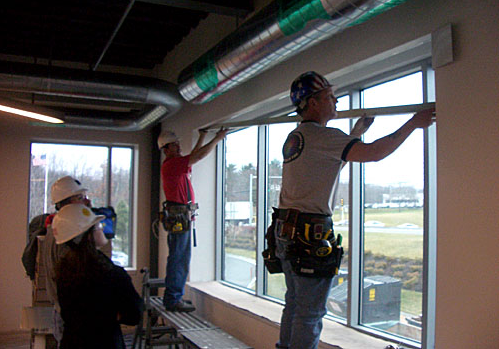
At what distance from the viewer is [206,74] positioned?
375 cm

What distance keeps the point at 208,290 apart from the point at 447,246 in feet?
10.7

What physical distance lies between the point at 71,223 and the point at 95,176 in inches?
200

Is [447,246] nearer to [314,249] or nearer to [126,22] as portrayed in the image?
[314,249]

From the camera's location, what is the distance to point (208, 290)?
196 inches

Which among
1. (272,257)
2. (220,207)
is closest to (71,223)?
(272,257)

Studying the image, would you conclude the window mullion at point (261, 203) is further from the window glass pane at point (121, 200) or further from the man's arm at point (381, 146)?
the window glass pane at point (121, 200)

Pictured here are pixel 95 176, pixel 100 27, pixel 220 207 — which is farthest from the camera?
pixel 95 176

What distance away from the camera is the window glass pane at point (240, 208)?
190 inches

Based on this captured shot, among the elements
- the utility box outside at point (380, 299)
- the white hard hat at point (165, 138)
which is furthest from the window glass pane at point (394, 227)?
the white hard hat at point (165, 138)

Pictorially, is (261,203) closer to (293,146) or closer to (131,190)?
(293,146)

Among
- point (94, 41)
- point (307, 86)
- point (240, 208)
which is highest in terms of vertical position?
point (94, 41)

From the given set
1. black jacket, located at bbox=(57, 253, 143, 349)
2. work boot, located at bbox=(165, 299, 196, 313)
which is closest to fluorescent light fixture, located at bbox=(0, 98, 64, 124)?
work boot, located at bbox=(165, 299, 196, 313)

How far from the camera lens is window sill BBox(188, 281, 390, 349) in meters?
2.88

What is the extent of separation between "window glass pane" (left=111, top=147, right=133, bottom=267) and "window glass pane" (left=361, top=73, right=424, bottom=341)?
4.91 metres
